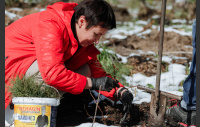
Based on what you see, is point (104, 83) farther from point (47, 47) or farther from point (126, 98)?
point (47, 47)

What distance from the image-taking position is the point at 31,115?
1745 mm

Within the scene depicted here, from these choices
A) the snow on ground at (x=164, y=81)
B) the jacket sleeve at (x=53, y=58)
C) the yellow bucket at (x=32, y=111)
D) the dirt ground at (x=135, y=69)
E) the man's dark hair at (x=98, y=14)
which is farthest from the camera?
the snow on ground at (x=164, y=81)

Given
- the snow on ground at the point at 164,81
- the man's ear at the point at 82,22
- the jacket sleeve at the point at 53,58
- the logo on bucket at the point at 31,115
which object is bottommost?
the snow on ground at the point at 164,81

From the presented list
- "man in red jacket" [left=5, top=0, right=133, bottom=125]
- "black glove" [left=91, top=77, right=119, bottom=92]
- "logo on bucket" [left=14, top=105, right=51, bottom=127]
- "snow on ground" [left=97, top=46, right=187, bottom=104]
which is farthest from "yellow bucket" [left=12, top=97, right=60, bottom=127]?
"snow on ground" [left=97, top=46, right=187, bottom=104]

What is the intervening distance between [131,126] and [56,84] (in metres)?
0.76

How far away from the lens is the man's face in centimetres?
202

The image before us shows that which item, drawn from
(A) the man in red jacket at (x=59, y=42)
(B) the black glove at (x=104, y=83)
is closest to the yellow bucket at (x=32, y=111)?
(A) the man in red jacket at (x=59, y=42)

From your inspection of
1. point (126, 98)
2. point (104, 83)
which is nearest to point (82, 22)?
point (104, 83)

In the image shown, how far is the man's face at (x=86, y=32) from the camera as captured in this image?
2023mm

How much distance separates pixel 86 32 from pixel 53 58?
39cm

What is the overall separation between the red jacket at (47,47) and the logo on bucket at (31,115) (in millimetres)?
232

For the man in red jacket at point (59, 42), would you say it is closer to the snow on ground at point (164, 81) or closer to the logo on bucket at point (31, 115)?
the logo on bucket at point (31, 115)

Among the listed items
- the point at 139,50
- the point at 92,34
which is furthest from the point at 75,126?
A: the point at 139,50

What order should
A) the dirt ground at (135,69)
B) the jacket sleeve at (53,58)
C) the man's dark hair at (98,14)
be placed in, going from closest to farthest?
the jacket sleeve at (53,58) → the man's dark hair at (98,14) → the dirt ground at (135,69)
